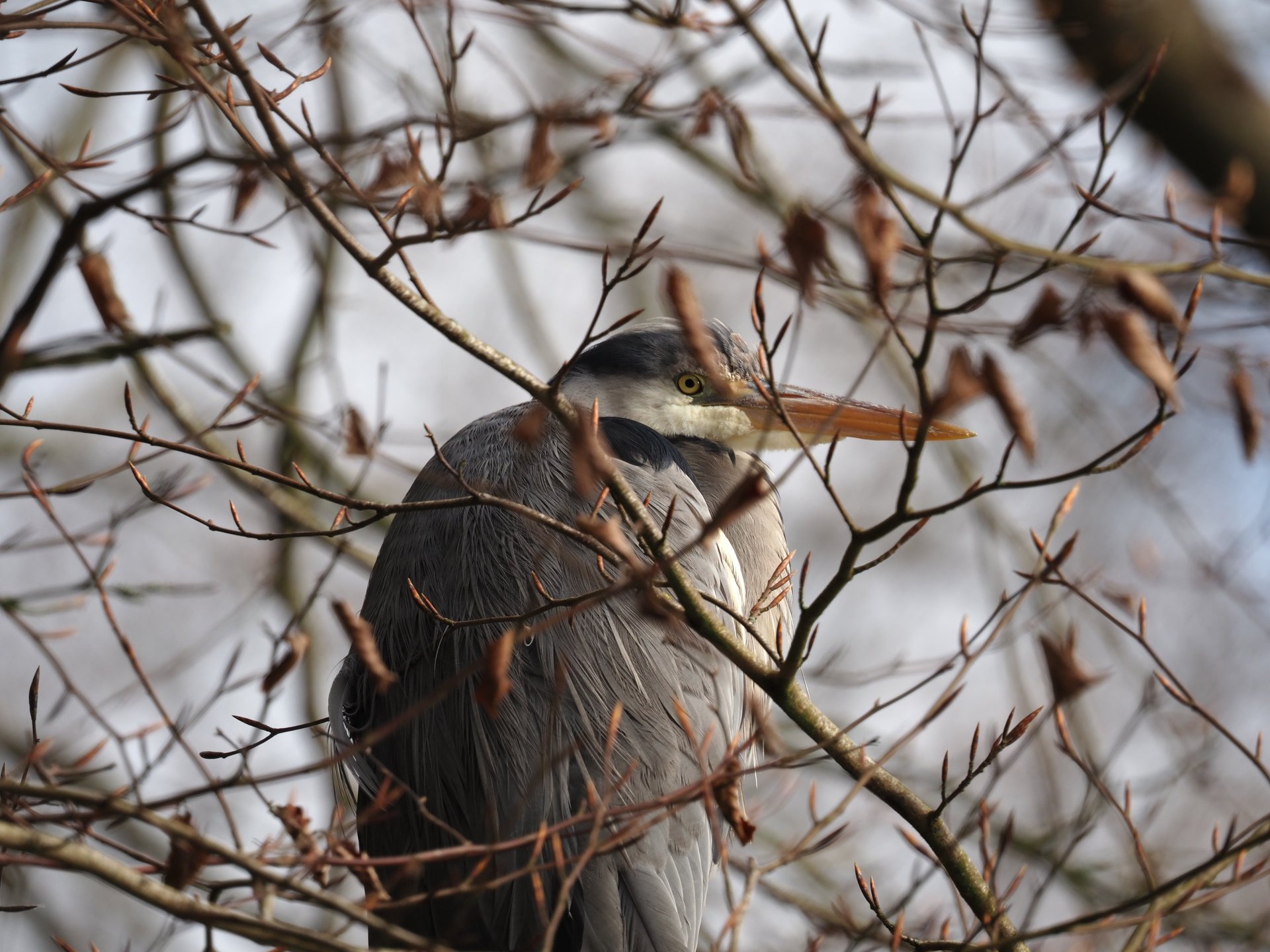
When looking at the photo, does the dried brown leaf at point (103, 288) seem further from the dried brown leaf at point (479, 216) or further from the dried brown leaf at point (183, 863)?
the dried brown leaf at point (183, 863)

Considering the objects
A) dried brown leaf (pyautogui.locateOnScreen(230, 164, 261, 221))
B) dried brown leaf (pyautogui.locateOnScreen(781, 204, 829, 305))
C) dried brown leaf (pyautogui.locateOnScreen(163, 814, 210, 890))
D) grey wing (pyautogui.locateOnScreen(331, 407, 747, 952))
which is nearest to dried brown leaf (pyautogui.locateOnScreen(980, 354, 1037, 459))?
dried brown leaf (pyautogui.locateOnScreen(781, 204, 829, 305))

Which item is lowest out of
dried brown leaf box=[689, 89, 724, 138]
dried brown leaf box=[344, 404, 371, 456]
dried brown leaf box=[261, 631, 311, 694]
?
dried brown leaf box=[261, 631, 311, 694]

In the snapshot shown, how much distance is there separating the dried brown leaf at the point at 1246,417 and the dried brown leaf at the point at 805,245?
1.91 ft

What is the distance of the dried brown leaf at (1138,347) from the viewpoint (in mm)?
1139

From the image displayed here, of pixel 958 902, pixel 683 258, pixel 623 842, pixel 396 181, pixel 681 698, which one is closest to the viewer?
pixel 623 842

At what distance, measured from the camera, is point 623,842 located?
1.56 meters

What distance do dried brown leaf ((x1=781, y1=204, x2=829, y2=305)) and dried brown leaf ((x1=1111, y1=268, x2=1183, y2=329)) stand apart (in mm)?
281

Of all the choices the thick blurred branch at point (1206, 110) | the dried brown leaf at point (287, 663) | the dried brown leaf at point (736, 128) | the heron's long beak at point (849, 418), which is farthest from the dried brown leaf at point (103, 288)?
the thick blurred branch at point (1206, 110)

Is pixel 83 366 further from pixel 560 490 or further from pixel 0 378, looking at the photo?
pixel 560 490

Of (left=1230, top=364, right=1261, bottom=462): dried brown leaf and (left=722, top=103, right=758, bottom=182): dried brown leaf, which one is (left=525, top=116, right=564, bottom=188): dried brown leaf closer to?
(left=722, top=103, right=758, bottom=182): dried brown leaf

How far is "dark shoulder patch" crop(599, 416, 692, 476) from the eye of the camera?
111 inches

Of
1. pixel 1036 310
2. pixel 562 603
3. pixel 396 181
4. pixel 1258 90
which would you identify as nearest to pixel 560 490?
pixel 396 181

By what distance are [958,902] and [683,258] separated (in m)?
1.14

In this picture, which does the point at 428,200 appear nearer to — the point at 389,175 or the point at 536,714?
the point at 389,175
